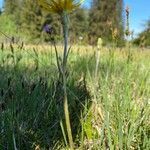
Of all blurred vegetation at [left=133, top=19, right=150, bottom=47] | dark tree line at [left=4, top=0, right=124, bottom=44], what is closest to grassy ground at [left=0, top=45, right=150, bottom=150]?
blurred vegetation at [left=133, top=19, right=150, bottom=47]

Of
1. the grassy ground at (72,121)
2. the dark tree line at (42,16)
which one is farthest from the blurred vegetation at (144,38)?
the dark tree line at (42,16)

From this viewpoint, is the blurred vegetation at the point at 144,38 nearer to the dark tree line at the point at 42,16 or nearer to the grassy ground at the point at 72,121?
the grassy ground at the point at 72,121

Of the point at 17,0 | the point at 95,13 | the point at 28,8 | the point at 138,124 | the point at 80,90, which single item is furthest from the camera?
the point at 17,0

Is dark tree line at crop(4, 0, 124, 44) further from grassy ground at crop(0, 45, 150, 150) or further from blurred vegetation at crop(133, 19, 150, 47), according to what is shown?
grassy ground at crop(0, 45, 150, 150)

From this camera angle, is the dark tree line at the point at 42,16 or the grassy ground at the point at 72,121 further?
the dark tree line at the point at 42,16

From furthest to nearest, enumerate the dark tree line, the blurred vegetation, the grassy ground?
1. the dark tree line
2. the blurred vegetation
3. the grassy ground

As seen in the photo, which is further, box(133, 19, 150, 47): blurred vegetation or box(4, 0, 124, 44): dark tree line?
box(4, 0, 124, 44): dark tree line

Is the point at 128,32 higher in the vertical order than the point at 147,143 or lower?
higher

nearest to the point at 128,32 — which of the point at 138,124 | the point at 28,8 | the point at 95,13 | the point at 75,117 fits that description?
the point at 138,124

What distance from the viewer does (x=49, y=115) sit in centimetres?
Result: 212

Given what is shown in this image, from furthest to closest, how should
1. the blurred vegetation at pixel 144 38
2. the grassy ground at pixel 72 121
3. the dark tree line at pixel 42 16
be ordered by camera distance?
the dark tree line at pixel 42 16, the blurred vegetation at pixel 144 38, the grassy ground at pixel 72 121

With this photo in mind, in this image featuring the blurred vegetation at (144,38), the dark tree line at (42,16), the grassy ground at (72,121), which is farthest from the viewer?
the dark tree line at (42,16)

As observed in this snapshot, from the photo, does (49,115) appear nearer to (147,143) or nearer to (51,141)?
(51,141)

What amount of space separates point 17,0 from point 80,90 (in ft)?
151
